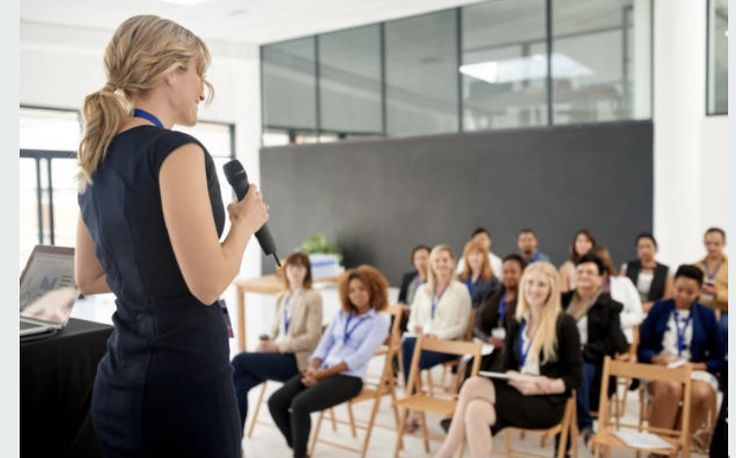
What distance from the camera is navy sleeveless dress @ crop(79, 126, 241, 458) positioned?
1.16m

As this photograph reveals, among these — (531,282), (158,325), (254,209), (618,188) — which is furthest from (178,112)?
(618,188)

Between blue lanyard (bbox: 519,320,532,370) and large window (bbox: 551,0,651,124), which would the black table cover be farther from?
large window (bbox: 551,0,651,124)

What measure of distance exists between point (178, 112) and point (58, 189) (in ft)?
30.0

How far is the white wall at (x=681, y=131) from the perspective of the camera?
759cm

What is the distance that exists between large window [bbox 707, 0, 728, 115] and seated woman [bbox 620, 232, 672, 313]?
89.9 inches

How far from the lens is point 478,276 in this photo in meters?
5.92

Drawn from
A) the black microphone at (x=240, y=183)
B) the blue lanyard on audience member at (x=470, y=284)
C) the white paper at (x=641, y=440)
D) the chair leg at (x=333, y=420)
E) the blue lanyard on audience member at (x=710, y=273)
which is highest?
the black microphone at (x=240, y=183)

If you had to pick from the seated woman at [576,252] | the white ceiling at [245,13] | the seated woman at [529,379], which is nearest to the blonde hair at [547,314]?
the seated woman at [529,379]

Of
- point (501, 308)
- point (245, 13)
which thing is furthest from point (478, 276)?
point (245, 13)

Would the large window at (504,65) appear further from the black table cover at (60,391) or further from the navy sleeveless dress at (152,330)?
the navy sleeveless dress at (152,330)

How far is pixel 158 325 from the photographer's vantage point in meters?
1.16

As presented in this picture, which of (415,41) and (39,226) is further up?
(415,41)

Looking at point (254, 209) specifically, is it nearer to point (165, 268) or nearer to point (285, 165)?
point (165, 268)

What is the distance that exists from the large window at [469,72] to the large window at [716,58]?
0.07 ft
